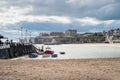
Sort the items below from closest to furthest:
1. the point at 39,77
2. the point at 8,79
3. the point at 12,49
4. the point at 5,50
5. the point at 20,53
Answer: the point at 8,79
the point at 39,77
the point at 5,50
the point at 12,49
the point at 20,53

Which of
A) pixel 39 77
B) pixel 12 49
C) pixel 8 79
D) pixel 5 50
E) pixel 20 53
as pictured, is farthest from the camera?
pixel 20 53

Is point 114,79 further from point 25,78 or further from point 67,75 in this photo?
point 25,78

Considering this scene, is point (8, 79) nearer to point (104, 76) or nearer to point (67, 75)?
point (67, 75)

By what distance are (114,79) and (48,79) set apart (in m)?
4.68

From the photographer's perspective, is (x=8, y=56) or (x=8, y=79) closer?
(x=8, y=79)

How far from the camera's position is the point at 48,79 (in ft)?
78.3

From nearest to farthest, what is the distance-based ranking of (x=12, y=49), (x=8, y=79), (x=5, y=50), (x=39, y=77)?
(x=8, y=79) → (x=39, y=77) → (x=5, y=50) → (x=12, y=49)

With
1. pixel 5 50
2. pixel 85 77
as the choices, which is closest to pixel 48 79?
pixel 85 77

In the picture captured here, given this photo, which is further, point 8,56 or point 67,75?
point 8,56

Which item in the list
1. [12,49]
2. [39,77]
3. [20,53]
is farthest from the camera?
[20,53]

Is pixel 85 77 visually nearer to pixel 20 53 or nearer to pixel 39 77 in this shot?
pixel 39 77

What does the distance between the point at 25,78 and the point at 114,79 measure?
6.38 meters

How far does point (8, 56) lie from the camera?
69.8 metres

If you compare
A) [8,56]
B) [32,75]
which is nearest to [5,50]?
[8,56]
